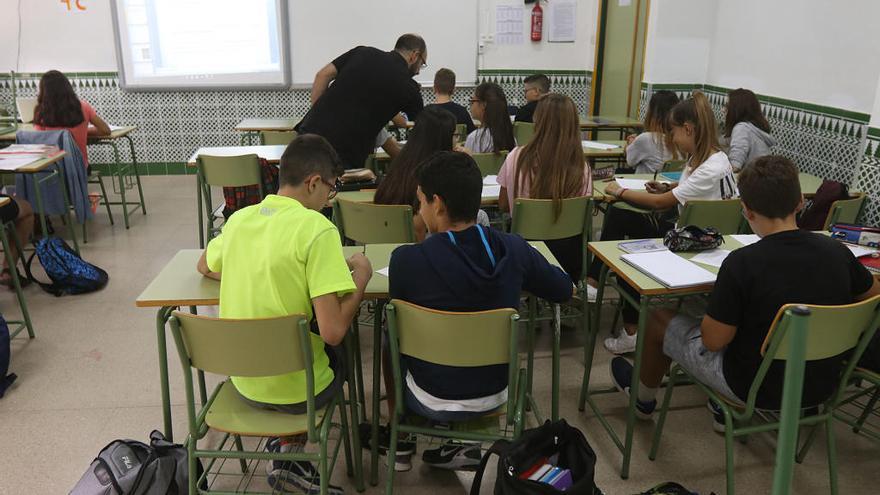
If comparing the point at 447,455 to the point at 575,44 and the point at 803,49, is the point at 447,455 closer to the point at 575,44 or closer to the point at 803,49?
the point at 803,49

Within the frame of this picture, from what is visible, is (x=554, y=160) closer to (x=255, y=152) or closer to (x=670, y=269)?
(x=670, y=269)

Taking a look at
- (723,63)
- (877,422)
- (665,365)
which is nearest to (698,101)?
(665,365)

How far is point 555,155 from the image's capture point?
297cm

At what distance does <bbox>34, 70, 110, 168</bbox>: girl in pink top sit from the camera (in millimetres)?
4578

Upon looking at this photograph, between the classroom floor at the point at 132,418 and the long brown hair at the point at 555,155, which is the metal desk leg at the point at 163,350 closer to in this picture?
the classroom floor at the point at 132,418

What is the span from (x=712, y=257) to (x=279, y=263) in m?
1.55

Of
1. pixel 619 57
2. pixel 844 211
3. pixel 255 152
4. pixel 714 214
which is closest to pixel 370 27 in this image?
pixel 619 57

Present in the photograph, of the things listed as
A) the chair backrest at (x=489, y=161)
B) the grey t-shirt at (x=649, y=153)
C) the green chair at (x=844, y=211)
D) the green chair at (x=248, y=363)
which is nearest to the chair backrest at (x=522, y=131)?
the grey t-shirt at (x=649, y=153)

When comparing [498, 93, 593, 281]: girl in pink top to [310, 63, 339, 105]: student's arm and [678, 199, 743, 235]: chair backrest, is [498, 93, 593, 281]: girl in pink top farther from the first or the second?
[310, 63, 339, 105]: student's arm

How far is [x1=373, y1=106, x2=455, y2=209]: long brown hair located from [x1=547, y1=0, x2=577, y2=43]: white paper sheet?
4694 millimetres

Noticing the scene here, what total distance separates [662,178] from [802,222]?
2.67 ft

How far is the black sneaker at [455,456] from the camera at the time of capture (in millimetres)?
2221

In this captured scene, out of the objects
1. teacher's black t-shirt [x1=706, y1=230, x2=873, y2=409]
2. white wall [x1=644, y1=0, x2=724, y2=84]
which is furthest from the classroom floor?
white wall [x1=644, y1=0, x2=724, y2=84]

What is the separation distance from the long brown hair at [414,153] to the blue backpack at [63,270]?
85.0 inches
